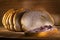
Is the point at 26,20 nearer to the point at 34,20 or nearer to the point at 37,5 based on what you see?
the point at 34,20

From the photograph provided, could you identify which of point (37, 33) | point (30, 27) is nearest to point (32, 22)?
point (30, 27)

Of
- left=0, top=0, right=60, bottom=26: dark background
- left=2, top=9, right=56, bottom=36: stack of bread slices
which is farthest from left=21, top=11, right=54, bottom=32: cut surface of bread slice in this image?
left=0, top=0, right=60, bottom=26: dark background

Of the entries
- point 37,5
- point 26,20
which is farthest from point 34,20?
point 37,5

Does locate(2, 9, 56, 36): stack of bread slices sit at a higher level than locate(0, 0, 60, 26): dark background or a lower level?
lower

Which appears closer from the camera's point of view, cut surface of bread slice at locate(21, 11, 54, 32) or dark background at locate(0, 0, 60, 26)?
cut surface of bread slice at locate(21, 11, 54, 32)

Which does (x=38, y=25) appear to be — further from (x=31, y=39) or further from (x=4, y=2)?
(x=4, y=2)

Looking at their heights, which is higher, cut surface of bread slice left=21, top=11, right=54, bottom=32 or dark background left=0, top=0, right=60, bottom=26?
dark background left=0, top=0, right=60, bottom=26

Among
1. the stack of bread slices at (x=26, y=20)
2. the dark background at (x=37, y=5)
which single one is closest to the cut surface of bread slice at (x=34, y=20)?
the stack of bread slices at (x=26, y=20)

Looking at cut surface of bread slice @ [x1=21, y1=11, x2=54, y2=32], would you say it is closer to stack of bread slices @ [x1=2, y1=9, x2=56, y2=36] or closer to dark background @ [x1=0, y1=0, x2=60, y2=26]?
stack of bread slices @ [x1=2, y1=9, x2=56, y2=36]
